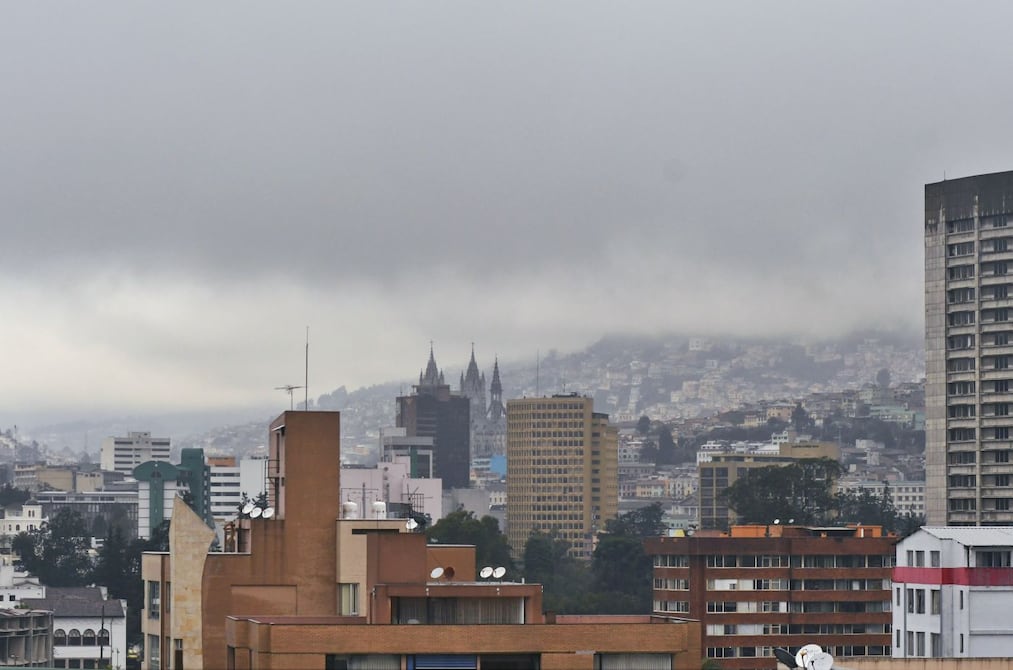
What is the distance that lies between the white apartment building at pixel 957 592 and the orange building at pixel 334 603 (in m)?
29.9

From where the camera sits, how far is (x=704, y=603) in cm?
14762

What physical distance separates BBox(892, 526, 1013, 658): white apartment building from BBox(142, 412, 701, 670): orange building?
29.9 m

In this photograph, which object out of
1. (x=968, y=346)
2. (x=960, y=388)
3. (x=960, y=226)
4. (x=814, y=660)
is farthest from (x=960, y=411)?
(x=814, y=660)

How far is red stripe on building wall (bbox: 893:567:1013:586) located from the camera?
85.8m

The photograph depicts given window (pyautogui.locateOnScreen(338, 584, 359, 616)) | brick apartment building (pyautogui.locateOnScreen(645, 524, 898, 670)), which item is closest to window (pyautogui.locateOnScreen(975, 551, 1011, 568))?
window (pyautogui.locateOnScreen(338, 584, 359, 616))

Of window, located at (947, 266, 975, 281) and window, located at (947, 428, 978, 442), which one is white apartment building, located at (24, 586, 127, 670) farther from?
window, located at (947, 266, 975, 281)

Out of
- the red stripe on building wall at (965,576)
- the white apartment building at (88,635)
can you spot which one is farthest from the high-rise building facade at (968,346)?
the red stripe on building wall at (965,576)

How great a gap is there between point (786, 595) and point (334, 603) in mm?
92338

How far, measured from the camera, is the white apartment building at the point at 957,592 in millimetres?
85125

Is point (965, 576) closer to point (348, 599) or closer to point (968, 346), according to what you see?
point (348, 599)

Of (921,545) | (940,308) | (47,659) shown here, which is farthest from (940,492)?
(921,545)

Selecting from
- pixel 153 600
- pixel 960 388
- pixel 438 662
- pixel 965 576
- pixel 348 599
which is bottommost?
pixel 965 576

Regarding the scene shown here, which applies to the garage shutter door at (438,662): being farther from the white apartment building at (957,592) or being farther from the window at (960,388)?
the window at (960,388)

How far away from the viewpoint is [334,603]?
5741cm
